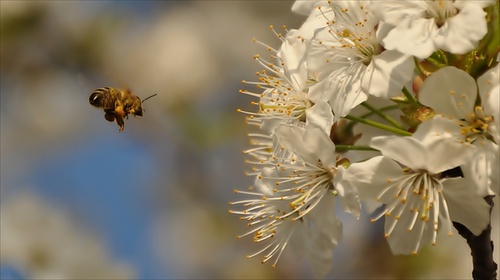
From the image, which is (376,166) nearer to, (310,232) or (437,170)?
(437,170)

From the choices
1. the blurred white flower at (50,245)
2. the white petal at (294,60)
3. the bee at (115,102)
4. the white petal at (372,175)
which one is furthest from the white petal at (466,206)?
the blurred white flower at (50,245)

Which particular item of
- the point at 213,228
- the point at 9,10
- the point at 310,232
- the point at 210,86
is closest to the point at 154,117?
the point at 210,86

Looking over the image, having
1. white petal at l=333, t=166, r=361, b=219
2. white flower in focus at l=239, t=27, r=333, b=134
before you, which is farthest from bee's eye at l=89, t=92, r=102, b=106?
white petal at l=333, t=166, r=361, b=219

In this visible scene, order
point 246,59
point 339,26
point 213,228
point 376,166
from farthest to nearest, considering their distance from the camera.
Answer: point 246,59
point 213,228
point 339,26
point 376,166

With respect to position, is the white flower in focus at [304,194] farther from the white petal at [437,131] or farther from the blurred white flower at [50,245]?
the blurred white flower at [50,245]

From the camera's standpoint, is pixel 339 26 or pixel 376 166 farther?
pixel 339 26

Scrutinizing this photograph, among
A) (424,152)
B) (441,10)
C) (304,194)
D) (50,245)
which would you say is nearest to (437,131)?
(424,152)
